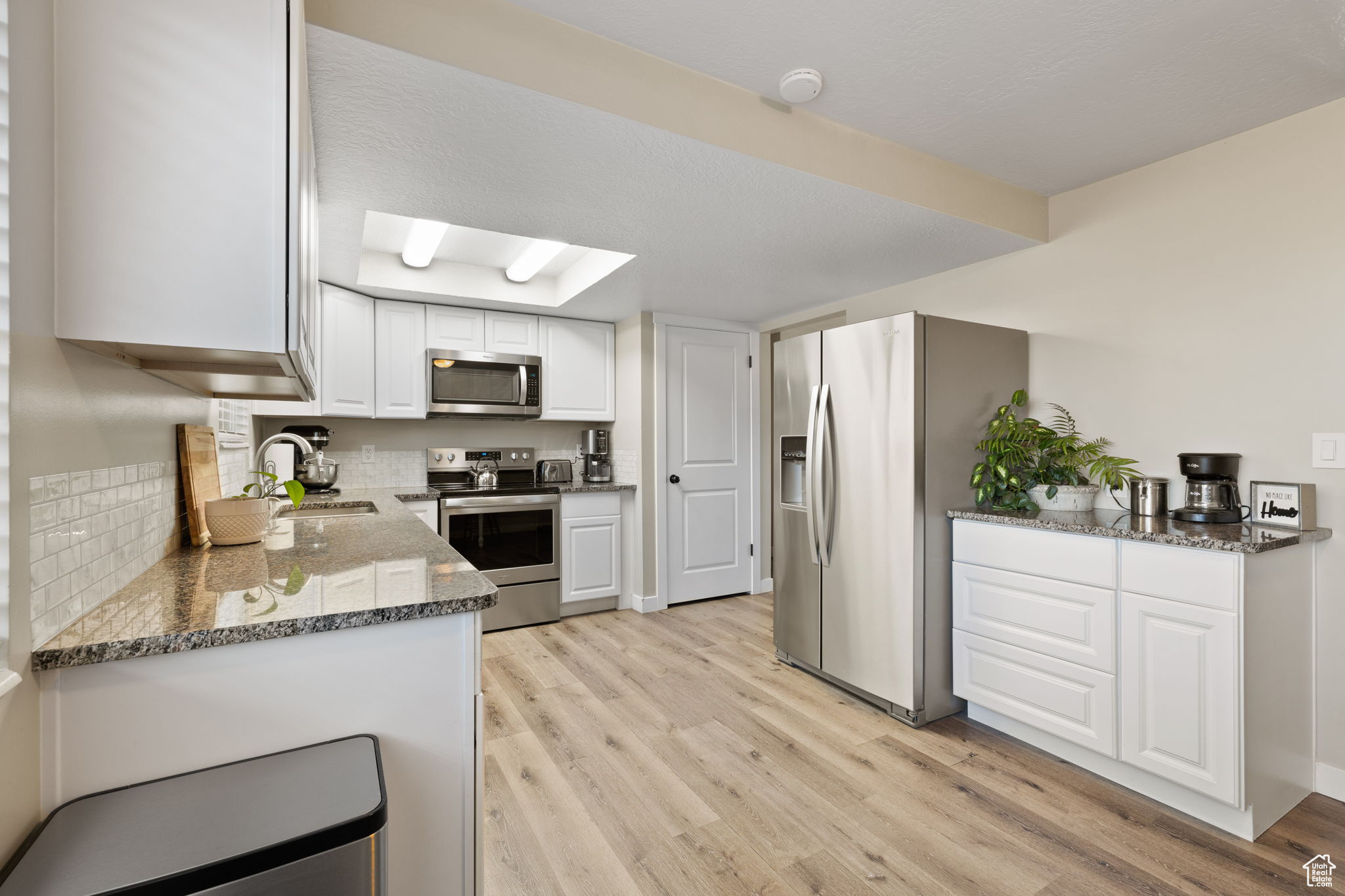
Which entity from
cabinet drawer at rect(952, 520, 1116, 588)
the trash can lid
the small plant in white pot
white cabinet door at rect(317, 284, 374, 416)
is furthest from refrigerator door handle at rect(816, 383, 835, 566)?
white cabinet door at rect(317, 284, 374, 416)

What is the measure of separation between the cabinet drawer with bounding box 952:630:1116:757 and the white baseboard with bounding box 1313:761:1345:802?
684 mm

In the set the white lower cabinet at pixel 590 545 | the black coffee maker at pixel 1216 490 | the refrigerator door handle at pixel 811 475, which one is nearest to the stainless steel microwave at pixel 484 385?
the white lower cabinet at pixel 590 545

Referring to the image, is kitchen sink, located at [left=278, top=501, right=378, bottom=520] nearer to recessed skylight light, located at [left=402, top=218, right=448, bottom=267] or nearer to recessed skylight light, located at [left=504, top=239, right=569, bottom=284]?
recessed skylight light, located at [left=402, top=218, right=448, bottom=267]

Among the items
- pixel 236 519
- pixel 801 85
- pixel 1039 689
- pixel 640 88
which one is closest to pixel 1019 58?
→ pixel 801 85

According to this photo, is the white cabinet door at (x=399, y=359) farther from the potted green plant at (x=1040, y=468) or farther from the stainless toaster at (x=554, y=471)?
the potted green plant at (x=1040, y=468)

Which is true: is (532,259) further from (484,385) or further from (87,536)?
(87,536)

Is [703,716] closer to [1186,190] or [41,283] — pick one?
[41,283]

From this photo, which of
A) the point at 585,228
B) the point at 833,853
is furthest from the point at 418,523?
the point at 833,853

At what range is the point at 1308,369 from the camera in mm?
2027

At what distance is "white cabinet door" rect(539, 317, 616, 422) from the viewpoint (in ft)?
13.7

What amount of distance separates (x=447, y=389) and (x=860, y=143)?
2.75 m

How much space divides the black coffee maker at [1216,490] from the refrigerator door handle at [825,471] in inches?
49.8

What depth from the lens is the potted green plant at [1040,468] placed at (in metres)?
2.47

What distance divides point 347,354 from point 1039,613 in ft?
12.0
